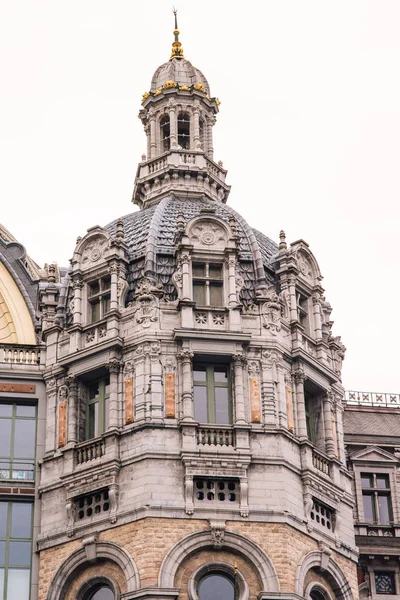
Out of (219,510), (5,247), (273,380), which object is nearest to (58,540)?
(219,510)

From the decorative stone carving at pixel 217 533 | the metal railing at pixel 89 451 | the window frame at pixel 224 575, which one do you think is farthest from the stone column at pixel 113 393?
the window frame at pixel 224 575

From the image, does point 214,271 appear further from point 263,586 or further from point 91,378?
point 263,586

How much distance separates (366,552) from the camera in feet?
220

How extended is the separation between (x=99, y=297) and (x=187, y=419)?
8.41 meters

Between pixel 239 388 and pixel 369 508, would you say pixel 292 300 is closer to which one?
pixel 239 388

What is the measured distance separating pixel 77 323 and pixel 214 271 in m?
6.48

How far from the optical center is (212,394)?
6350 centimetres

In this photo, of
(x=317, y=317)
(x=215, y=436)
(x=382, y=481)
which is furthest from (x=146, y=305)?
(x=382, y=481)

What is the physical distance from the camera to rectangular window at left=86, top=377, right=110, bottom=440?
6372 centimetres

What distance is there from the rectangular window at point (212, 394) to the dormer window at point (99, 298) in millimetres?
5483

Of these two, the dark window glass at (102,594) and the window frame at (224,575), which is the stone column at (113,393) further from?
the window frame at (224,575)

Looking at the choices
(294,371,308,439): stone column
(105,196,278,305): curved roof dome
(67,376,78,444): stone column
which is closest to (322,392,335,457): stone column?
(294,371,308,439): stone column

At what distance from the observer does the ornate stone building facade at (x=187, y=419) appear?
59.7 metres

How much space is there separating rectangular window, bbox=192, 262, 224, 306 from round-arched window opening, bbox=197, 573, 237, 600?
12211mm
